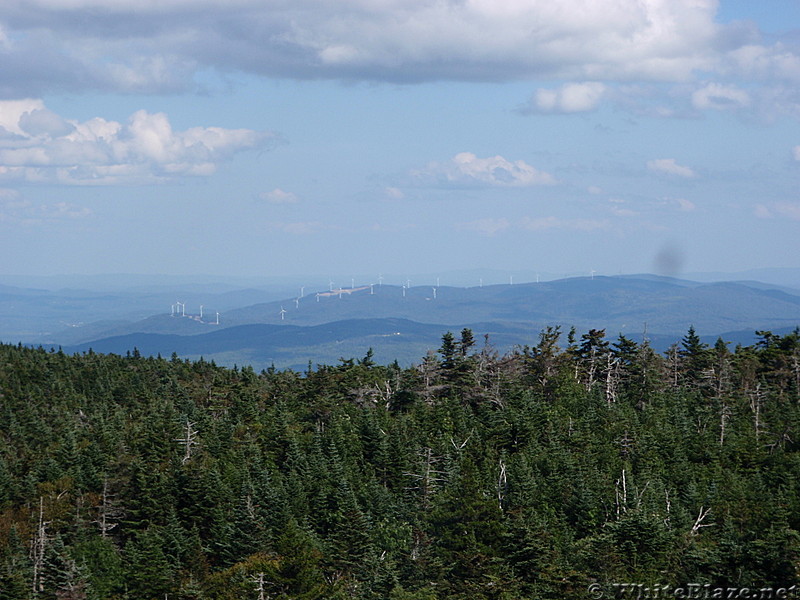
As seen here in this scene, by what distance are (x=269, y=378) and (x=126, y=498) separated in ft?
209

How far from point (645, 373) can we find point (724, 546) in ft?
218

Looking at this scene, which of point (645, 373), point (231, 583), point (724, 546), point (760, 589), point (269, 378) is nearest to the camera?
point (760, 589)

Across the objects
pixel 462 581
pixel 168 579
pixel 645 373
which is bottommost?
pixel 168 579

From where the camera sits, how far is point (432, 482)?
85438 millimetres

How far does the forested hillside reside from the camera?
5831 centimetres

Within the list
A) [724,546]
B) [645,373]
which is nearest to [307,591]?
[724,546]

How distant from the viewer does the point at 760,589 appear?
47812 millimetres

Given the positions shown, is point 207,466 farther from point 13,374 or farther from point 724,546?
point 13,374

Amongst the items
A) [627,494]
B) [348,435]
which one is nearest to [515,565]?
[627,494]

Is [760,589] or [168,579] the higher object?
[760,589]

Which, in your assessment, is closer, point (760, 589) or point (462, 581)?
point (760, 589)

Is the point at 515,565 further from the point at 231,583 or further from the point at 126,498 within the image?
the point at 126,498

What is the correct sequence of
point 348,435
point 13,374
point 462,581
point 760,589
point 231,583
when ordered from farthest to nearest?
point 13,374
point 348,435
point 231,583
point 462,581
point 760,589

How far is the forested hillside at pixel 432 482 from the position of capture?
58.3 m
